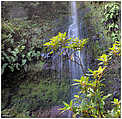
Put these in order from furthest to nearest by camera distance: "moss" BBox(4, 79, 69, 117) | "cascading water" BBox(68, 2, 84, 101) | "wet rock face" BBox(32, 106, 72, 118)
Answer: "cascading water" BBox(68, 2, 84, 101) → "moss" BBox(4, 79, 69, 117) → "wet rock face" BBox(32, 106, 72, 118)

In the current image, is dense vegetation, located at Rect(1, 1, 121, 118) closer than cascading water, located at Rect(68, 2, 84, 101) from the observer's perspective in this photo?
Yes

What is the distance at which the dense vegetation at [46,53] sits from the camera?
2.44 metres

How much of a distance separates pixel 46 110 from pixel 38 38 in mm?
1606

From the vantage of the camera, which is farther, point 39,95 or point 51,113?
point 39,95

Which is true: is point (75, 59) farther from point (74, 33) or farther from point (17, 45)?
point (17, 45)

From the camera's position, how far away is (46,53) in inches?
113

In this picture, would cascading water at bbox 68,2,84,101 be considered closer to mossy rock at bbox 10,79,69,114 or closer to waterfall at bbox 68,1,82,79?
waterfall at bbox 68,1,82,79

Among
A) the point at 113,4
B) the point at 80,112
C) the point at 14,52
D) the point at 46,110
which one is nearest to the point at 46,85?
the point at 46,110

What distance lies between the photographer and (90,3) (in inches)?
137

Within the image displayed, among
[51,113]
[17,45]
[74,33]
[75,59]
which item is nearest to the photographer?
[51,113]

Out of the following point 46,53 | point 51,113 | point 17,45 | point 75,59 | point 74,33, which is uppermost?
point 74,33

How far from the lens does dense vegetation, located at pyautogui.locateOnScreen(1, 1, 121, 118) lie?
244 cm

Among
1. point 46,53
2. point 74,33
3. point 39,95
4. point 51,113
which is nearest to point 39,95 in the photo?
point 39,95

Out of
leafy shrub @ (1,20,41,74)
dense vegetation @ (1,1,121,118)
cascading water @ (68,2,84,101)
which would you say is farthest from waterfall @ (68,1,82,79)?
leafy shrub @ (1,20,41,74)
